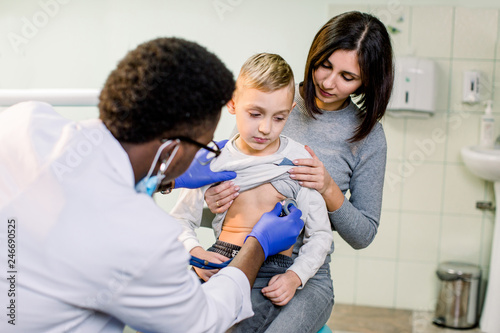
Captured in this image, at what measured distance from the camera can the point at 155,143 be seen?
0.83 metres

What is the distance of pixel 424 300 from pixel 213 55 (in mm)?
2833

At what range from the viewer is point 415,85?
A: 294 centimetres

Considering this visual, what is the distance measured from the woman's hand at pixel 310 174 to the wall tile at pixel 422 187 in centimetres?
195

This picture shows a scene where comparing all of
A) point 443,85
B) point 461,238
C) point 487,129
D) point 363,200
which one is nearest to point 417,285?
point 461,238

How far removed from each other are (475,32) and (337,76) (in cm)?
204

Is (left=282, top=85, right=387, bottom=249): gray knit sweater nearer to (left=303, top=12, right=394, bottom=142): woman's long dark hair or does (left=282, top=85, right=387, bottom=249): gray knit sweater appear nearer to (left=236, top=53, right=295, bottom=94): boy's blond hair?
(left=303, top=12, right=394, bottom=142): woman's long dark hair

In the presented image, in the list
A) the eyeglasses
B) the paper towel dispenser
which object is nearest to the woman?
the eyeglasses

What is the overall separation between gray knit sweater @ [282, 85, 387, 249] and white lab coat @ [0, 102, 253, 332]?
753 millimetres

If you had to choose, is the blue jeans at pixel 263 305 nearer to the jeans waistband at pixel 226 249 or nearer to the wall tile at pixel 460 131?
the jeans waistband at pixel 226 249

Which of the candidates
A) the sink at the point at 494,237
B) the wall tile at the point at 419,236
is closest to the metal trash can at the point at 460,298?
the sink at the point at 494,237

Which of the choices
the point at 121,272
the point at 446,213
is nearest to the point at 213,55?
the point at 121,272

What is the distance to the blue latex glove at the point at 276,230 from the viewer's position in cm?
116

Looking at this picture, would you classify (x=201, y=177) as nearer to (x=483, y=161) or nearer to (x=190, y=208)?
(x=190, y=208)

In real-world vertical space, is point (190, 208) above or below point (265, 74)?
below
